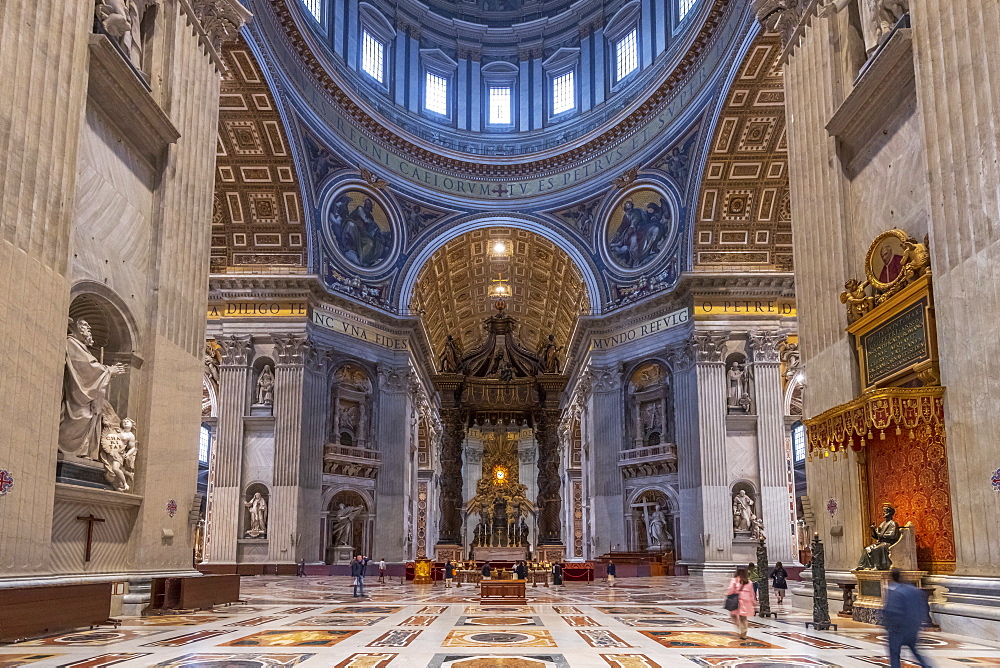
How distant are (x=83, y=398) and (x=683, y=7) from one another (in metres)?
24.1

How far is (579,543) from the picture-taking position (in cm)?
4116

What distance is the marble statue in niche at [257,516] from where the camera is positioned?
1020 inches

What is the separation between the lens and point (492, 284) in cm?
4272

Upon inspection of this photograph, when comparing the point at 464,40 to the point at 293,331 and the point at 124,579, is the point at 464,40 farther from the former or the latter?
the point at 124,579

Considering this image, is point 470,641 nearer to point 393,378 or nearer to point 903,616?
point 903,616

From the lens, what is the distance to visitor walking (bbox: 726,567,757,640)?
9.07 m

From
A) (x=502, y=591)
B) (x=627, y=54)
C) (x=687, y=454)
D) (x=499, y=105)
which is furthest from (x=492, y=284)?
(x=502, y=591)

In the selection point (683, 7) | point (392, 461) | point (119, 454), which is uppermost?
point (683, 7)

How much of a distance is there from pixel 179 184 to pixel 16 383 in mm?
5324

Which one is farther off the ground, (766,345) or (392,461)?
(766,345)

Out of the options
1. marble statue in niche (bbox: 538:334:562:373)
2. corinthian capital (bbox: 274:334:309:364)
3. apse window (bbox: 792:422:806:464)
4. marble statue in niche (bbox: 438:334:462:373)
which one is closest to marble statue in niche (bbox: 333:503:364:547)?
corinthian capital (bbox: 274:334:309:364)

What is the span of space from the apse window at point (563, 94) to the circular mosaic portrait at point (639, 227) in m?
5.68

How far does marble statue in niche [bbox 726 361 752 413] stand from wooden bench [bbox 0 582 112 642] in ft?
67.2

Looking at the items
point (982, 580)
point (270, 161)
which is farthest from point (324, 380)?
point (982, 580)
